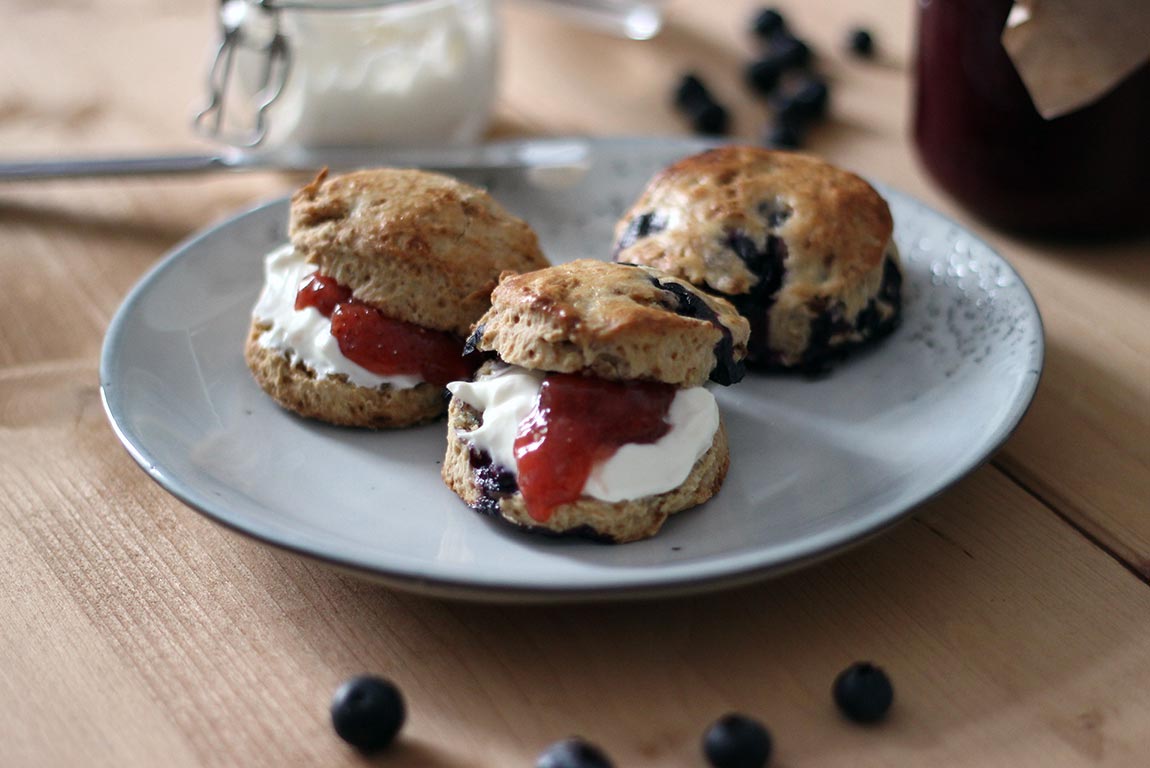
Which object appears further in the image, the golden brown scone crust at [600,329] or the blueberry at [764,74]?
the blueberry at [764,74]

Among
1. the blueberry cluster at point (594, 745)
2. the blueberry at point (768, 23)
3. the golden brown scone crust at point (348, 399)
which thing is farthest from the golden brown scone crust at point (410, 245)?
the blueberry at point (768, 23)

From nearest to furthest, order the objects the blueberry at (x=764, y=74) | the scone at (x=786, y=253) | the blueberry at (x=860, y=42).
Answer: the scone at (x=786, y=253)
the blueberry at (x=764, y=74)
the blueberry at (x=860, y=42)

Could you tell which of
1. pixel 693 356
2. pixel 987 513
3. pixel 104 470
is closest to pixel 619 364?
pixel 693 356

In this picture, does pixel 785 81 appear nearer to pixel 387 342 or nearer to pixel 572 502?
pixel 387 342

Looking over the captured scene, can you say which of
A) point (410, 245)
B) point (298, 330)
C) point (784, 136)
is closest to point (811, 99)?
point (784, 136)

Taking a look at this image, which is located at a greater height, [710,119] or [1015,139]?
[1015,139]

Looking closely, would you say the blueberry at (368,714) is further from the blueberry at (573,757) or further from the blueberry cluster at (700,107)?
the blueberry cluster at (700,107)
